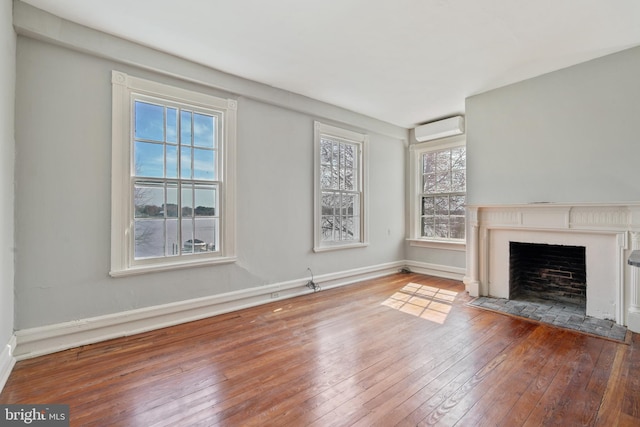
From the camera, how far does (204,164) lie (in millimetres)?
3367

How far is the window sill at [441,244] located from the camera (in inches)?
195

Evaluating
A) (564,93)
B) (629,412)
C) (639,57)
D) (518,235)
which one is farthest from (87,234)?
(639,57)

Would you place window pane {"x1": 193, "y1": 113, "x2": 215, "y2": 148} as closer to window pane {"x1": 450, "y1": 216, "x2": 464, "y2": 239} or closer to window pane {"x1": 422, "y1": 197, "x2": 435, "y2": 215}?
window pane {"x1": 422, "y1": 197, "x2": 435, "y2": 215}

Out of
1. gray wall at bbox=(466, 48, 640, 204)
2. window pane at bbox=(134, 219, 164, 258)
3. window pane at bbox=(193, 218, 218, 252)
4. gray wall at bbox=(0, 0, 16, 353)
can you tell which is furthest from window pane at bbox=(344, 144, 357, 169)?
gray wall at bbox=(0, 0, 16, 353)

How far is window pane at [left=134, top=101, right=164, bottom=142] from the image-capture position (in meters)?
2.95

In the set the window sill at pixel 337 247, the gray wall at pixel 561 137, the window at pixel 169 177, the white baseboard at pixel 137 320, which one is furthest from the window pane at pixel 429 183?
the window at pixel 169 177

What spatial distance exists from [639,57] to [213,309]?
5.09 m

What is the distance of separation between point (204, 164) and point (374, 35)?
219cm

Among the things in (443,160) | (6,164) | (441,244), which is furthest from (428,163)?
(6,164)

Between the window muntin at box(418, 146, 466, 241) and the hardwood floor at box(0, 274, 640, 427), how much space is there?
7.43 ft

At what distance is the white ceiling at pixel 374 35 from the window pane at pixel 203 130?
591mm

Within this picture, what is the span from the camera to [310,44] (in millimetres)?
2873

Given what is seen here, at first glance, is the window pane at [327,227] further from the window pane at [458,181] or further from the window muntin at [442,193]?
the window pane at [458,181]

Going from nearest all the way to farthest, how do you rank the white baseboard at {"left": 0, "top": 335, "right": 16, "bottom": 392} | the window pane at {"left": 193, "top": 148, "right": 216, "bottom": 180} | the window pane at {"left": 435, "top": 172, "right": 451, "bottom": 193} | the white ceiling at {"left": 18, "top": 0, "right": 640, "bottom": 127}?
the white baseboard at {"left": 0, "top": 335, "right": 16, "bottom": 392}, the white ceiling at {"left": 18, "top": 0, "right": 640, "bottom": 127}, the window pane at {"left": 193, "top": 148, "right": 216, "bottom": 180}, the window pane at {"left": 435, "top": 172, "right": 451, "bottom": 193}
